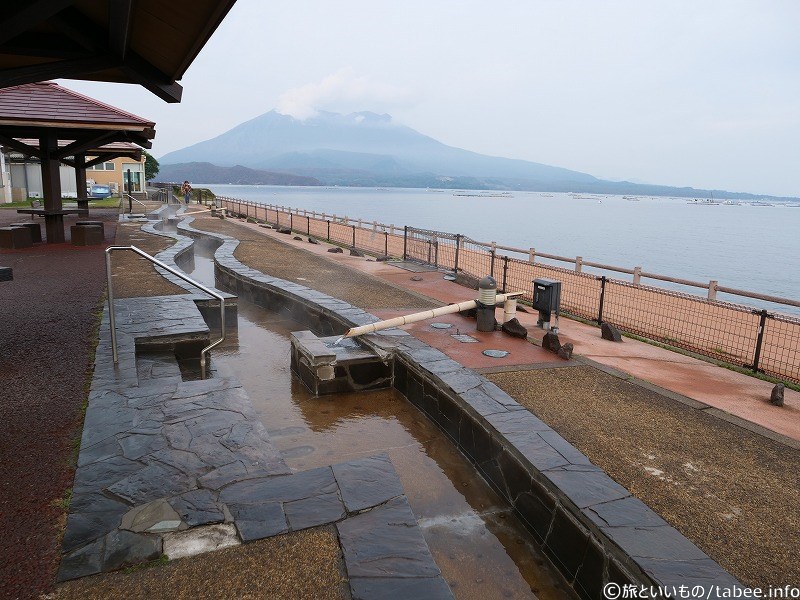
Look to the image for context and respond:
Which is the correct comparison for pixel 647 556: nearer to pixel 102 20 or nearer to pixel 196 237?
pixel 102 20

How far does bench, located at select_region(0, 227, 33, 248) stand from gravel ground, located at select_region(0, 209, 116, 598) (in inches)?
215

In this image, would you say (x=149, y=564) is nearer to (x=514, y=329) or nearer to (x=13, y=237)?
(x=514, y=329)

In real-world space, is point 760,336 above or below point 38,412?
above

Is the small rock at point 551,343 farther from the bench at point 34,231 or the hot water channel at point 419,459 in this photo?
the bench at point 34,231

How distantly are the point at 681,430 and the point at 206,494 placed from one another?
4.19 metres

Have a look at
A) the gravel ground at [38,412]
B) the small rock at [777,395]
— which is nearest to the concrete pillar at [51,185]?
the gravel ground at [38,412]

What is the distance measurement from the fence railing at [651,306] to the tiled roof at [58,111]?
27.3 feet

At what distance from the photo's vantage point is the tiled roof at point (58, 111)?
1218 cm

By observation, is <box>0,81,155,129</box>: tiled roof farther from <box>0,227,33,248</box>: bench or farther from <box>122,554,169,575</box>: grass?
<box>122,554,169,575</box>: grass

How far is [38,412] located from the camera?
14.5 feet

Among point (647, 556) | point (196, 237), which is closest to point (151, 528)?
point (647, 556)

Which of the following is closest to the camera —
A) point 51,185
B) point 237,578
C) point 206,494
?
point 237,578

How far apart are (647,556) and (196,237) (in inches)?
759

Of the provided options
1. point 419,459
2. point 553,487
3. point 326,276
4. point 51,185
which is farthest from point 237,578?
point 51,185
